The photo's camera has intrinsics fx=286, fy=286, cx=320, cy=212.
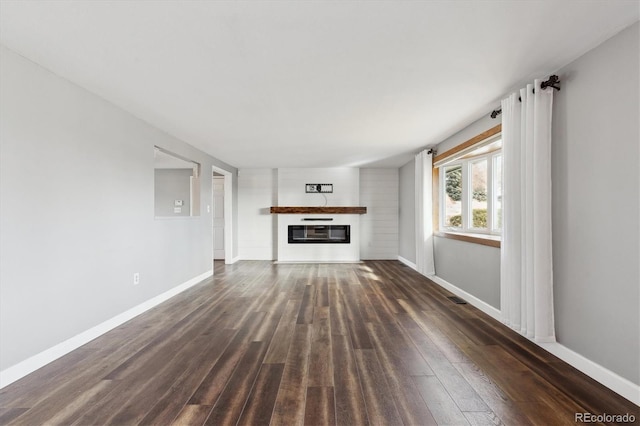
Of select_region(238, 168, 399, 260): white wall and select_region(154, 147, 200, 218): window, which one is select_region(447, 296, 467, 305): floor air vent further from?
select_region(154, 147, 200, 218): window

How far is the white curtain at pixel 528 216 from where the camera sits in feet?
7.61

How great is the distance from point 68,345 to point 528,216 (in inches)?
158

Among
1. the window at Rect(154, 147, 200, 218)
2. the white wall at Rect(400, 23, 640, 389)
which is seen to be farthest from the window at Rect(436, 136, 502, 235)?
the window at Rect(154, 147, 200, 218)

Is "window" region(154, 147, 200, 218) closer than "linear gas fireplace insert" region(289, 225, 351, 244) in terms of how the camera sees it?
Yes

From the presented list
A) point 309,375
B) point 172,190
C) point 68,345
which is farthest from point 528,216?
point 172,190

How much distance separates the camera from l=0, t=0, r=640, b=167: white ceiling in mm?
1588

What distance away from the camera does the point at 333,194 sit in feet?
22.9

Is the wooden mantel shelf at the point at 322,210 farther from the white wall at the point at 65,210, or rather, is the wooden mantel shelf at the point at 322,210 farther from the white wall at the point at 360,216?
the white wall at the point at 65,210

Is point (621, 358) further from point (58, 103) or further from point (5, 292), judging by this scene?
point (58, 103)

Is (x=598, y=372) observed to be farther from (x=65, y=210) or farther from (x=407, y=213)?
(x=407, y=213)

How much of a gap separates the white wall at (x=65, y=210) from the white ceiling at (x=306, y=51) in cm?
26

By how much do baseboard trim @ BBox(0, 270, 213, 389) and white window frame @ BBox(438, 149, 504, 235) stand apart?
4.26 metres

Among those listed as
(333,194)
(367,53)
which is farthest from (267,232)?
(367,53)

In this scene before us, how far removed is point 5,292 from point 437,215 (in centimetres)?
513
